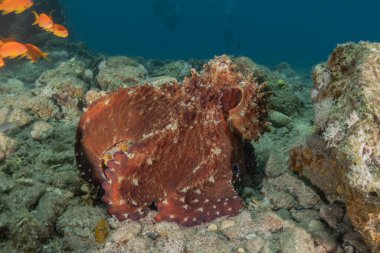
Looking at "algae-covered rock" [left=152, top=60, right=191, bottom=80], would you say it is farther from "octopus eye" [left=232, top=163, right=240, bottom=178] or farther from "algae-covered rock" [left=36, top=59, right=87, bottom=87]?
"octopus eye" [left=232, top=163, right=240, bottom=178]

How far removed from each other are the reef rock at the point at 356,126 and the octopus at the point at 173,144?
2.70ft

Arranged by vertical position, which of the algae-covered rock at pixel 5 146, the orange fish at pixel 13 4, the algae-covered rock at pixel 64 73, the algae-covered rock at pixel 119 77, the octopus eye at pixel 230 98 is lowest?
the algae-covered rock at pixel 64 73

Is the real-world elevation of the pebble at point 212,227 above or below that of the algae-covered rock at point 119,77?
above

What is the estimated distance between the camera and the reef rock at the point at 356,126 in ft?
8.00

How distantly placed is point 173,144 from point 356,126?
1.68 m

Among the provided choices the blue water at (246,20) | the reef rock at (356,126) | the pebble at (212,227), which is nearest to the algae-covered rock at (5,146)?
the pebble at (212,227)

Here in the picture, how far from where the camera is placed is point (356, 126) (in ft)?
8.40

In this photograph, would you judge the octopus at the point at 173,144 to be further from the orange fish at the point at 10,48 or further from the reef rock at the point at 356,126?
the orange fish at the point at 10,48

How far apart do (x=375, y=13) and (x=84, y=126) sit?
15166cm

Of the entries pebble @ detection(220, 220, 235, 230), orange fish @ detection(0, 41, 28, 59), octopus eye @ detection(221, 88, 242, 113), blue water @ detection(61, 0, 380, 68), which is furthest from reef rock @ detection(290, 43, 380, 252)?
blue water @ detection(61, 0, 380, 68)

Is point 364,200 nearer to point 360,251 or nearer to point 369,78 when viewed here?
point 360,251

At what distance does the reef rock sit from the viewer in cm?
244

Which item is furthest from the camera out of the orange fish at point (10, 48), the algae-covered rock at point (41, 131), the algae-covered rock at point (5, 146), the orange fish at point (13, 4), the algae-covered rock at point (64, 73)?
the algae-covered rock at point (64, 73)

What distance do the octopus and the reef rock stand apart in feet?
2.70
